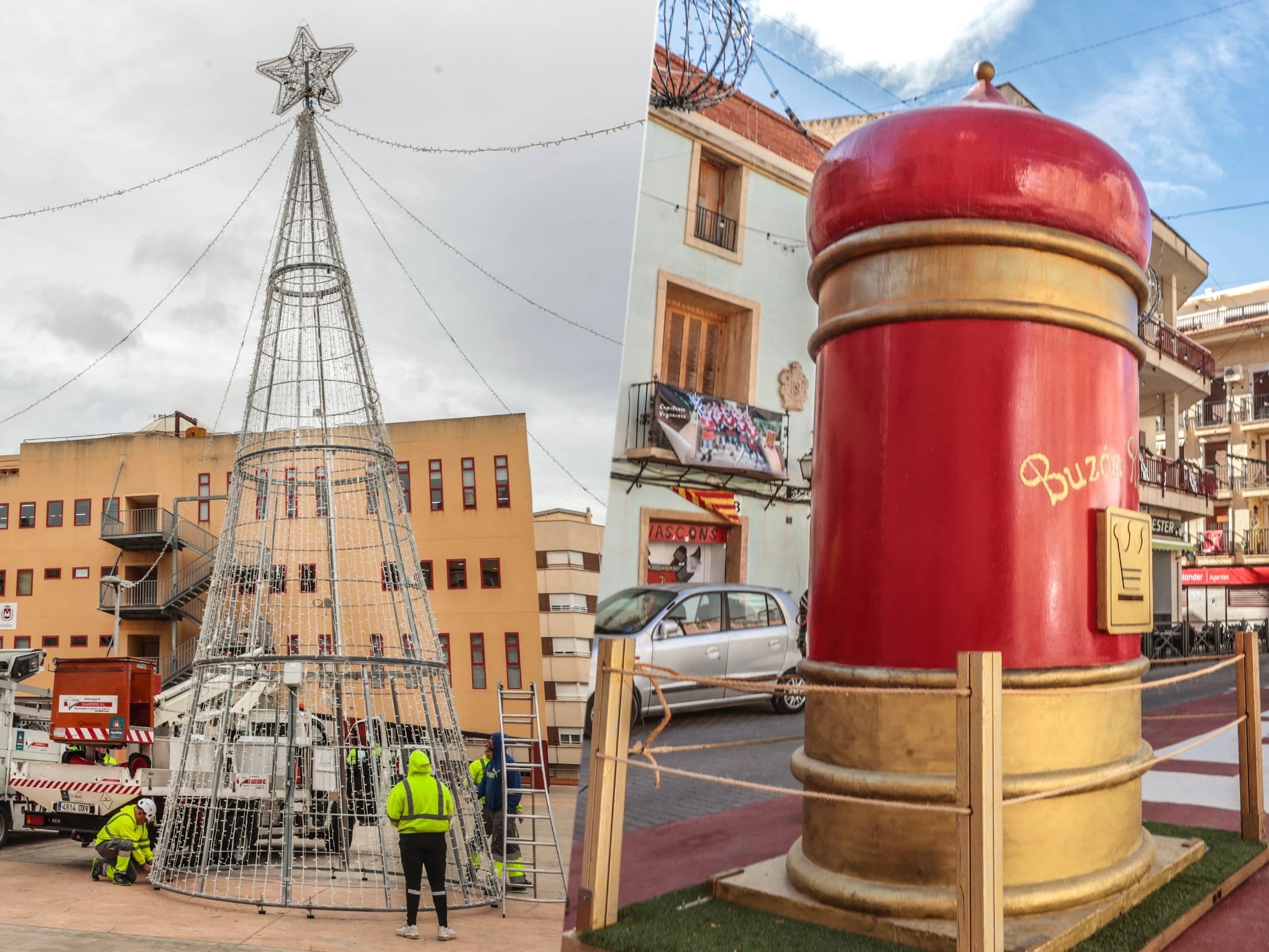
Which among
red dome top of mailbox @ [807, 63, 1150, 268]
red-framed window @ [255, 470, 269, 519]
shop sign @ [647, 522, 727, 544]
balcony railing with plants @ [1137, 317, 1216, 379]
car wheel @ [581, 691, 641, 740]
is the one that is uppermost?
red dome top of mailbox @ [807, 63, 1150, 268]

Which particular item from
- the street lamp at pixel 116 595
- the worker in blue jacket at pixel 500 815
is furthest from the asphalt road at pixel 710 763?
the street lamp at pixel 116 595

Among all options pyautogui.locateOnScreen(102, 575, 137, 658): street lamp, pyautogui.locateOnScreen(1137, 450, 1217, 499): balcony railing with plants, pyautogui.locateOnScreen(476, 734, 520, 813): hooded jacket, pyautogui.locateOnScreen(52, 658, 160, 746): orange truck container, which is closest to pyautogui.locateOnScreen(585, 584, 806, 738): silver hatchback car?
pyautogui.locateOnScreen(1137, 450, 1217, 499): balcony railing with plants

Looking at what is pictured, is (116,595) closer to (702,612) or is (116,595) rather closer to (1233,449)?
(702,612)

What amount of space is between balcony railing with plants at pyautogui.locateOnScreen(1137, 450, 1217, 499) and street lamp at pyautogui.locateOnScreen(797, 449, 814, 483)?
3.12 feet

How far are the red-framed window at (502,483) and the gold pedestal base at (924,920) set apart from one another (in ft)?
9.20

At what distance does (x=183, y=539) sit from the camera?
20.7ft

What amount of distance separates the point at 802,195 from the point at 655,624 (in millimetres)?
1175

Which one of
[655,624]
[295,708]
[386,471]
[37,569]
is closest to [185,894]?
[295,708]

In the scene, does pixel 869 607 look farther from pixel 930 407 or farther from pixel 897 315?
pixel 897 315

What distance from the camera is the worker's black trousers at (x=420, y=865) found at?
5.04 metres

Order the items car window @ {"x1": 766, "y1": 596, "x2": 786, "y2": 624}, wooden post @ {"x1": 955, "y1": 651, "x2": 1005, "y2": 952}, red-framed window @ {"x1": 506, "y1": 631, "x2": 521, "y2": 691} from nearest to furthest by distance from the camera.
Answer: wooden post @ {"x1": 955, "y1": 651, "x2": 1005, "y2": 952}, car window @ {"x1": 766, "y1": 596, "x2": 786, "y2": 624}, red-framed window @ {"x1": 506, "y1": 631, "x2": 521, "y2": 691}

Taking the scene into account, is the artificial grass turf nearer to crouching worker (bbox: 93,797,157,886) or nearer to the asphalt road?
the asphalt road

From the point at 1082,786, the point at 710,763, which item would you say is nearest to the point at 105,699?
the point at 710,763

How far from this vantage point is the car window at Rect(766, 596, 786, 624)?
246 centimetres
